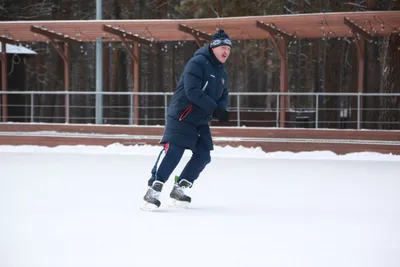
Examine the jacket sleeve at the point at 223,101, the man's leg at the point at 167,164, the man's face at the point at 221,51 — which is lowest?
the man's leg at the point at 167,164

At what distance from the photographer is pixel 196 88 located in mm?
7414

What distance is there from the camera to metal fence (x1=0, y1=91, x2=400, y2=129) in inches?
737

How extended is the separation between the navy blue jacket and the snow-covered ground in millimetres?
722

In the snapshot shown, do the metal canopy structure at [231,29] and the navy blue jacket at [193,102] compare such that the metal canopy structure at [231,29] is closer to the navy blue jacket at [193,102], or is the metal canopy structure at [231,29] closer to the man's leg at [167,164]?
the navy blue jacket at [193,102]

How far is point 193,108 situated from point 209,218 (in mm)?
1168

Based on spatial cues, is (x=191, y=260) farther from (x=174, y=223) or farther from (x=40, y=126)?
(x=40, y=126)

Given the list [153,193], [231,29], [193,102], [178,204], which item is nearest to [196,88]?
[193,102]

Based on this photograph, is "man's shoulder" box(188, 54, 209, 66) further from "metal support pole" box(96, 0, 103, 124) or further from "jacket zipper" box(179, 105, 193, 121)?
"metal support pole" box(96, 0, 103, 124)

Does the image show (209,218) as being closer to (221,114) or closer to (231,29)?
(221,114)

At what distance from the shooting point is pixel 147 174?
36.8 feet

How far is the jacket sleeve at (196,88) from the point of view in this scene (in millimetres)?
7387

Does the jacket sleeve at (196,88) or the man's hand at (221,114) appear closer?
the jacket sleeve at (196,88)

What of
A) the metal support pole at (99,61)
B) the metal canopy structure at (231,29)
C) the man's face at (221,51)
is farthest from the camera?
the metal support pole at (99,61)

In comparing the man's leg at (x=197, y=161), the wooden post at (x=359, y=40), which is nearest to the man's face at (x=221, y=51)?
the man's leg at (x=197, y=161)
